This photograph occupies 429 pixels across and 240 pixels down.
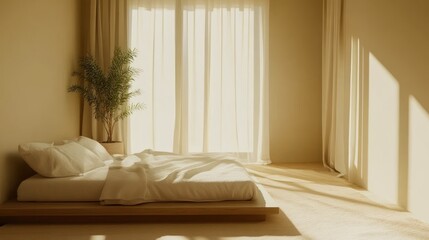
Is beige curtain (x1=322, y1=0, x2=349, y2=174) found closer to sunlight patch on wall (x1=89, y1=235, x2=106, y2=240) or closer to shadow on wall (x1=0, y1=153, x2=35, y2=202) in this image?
sunlight patch on wall (x1=89, y1=235, x2=106, y2=240)

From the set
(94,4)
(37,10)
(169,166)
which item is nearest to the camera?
(169,166)

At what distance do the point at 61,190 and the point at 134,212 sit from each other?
64 centimetres

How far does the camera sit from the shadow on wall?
12.2ft

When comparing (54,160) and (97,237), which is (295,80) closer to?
(54,160)

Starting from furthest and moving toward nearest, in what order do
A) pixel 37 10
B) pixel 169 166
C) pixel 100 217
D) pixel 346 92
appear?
pixel 346 92 < pixel 37 10 < pixel 169 166 < pixel 100 217

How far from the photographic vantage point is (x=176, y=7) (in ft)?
22.4

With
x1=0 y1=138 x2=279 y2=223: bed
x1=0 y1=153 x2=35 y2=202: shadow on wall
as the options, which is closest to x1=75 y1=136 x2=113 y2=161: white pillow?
x1=0 y1=153 x2=35 y2=202: shadow on wall

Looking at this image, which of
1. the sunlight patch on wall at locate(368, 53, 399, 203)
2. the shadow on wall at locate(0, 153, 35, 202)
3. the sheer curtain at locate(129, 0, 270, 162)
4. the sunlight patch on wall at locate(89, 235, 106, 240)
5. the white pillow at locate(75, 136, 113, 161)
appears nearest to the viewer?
the sunlight patch on wall at locate(89, 235, 106, 240)

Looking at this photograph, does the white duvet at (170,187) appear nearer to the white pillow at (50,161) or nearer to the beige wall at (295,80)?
the white pillow at (50,161)

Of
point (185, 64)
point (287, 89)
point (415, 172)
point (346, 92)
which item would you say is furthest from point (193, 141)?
point (415, 172)

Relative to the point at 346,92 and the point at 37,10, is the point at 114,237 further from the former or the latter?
the point at 346,92

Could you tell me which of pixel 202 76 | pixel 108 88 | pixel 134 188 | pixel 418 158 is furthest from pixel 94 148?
pixel 418 158

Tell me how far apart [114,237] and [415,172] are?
8.44ft

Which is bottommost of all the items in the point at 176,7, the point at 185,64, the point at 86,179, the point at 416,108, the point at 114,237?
the point at 114,237
